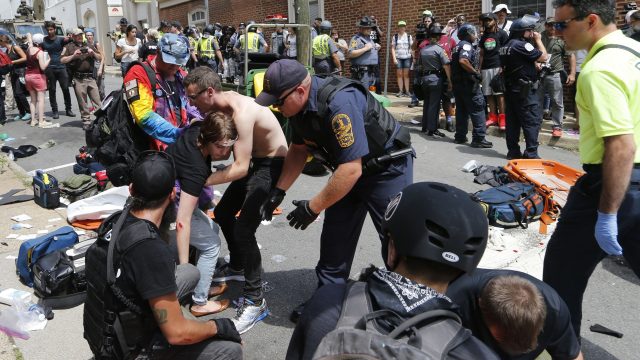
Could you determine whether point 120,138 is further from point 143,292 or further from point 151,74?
point 143,292

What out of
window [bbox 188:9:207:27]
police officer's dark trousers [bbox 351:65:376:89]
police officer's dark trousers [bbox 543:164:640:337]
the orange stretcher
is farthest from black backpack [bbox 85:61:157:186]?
window [bbox 188:9:207:27]

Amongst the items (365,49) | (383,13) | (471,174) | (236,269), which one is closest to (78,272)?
(236,269)

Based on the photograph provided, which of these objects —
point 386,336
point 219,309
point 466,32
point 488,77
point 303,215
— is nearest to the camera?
point 386,336

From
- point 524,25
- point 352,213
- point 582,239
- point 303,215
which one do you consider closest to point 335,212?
point 352,213

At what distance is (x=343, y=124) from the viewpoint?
2.79 metres

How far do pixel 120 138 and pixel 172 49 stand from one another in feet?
2.66

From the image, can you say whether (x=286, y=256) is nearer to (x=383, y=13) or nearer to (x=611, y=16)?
(x=611, y=16)

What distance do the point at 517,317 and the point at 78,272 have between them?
10.5ft

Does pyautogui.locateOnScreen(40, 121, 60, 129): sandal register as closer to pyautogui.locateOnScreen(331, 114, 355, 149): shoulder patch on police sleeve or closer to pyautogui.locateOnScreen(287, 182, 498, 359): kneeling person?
pyautogui.locateOnScreen(331, 114, 355, 149): shoulder patch on police sleeve

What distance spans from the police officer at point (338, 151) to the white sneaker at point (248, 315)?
565 mm

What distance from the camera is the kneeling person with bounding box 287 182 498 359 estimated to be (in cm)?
130

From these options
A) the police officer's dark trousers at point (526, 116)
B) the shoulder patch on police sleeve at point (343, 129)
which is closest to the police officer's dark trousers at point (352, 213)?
the shoulder patch on police sleeve at point (343, 129)

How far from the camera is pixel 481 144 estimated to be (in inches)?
320

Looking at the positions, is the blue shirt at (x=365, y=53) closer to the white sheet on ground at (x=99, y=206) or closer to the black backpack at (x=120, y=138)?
the white sheet on ground at (x=99, y=206)
